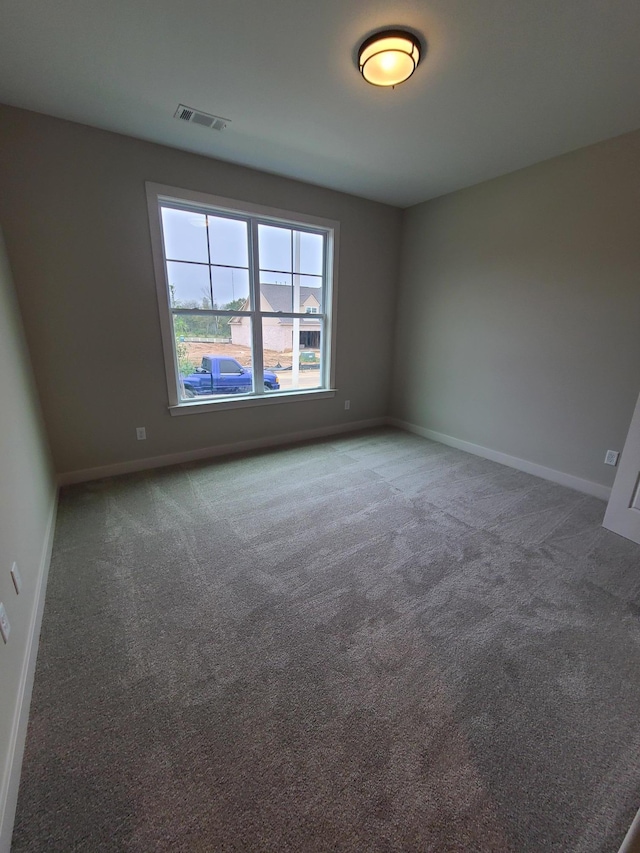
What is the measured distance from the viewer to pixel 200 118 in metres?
2.32

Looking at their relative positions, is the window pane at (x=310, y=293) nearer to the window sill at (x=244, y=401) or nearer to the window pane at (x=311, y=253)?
the window pane at (x=311, y=253)

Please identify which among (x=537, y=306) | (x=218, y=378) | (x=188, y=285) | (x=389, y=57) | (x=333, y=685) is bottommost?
(x=333, y=685)

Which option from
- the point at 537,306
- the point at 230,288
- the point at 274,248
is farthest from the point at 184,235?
the point at 537,306

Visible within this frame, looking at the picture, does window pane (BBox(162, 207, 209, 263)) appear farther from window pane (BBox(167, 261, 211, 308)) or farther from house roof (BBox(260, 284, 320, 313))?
house roof (BBox(260, 284, 320, 313))

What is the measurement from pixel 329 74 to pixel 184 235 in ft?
5.68

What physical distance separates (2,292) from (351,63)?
2.38m

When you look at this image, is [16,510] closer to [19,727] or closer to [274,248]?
[19,727]

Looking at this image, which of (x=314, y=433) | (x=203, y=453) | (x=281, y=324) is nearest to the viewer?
(x=203, y=453)

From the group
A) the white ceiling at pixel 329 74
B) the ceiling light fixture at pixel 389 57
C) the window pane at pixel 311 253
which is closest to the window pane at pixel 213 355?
the window pane at pixel 311 253

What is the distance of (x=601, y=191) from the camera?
2541mm

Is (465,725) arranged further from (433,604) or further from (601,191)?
(601,191)

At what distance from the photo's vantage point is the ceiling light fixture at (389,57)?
5.36 feet

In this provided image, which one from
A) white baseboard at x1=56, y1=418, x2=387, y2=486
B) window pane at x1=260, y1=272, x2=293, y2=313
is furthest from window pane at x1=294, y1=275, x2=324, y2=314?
white baseboard at x1=56, y1=418, x2=387, y2=486

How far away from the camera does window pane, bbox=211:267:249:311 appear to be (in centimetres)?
326
